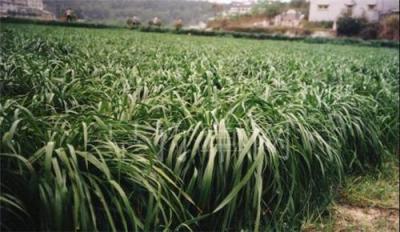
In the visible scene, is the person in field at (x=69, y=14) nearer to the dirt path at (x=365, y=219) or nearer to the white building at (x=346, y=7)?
the dirt path at (x=365, y=219)

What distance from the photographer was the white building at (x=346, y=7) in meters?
4.62

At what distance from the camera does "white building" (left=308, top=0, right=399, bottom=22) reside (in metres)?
4.62

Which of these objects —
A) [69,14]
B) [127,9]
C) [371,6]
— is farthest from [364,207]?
[371,6]

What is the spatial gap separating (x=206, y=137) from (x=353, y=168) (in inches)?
66.0

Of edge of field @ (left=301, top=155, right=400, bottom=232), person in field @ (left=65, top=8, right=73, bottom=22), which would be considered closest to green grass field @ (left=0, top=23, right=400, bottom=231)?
edge of field @ (left=301, top=155, right=400, bottom=232)

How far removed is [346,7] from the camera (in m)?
4.64

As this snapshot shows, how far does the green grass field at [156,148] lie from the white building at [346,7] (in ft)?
6.32

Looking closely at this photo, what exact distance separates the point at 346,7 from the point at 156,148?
3.70 metres

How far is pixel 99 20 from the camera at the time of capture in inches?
87.8

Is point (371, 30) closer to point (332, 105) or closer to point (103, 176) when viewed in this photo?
point (332, 105)

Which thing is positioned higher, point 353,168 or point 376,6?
point 376,6

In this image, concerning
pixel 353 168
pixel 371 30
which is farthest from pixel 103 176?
pixel 371 30

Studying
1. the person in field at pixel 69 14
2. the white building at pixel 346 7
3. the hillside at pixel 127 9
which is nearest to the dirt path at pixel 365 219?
the hillside at pixel 127 9

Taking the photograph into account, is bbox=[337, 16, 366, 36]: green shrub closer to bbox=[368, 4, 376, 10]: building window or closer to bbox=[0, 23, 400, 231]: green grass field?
bbox=[368, 4, 376, 10]: building window
